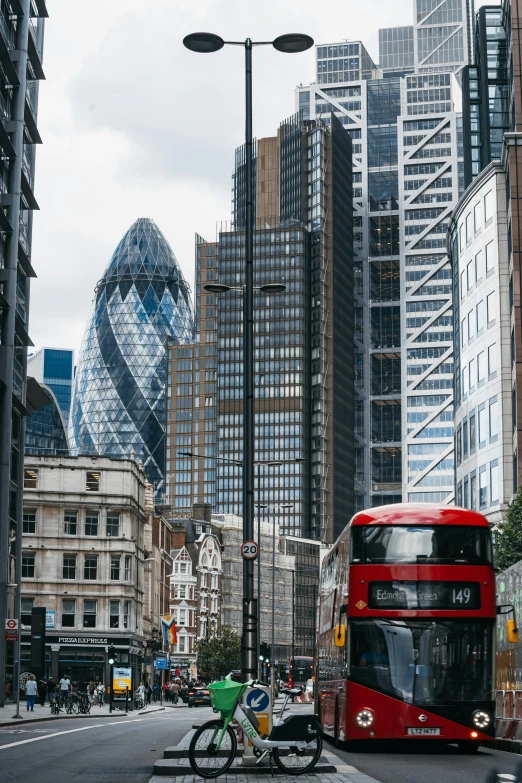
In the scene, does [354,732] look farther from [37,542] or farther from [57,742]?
[37,542]

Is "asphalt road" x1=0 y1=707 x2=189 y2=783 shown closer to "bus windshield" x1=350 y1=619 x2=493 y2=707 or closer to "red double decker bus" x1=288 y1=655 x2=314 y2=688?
"bus windshield" x1=350 y1=619 x2=493 y2=707

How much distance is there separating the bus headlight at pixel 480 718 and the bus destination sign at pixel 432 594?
1.77 metres

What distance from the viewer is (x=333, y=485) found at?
646 ft

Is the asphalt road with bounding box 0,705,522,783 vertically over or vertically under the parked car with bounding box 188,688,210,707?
over

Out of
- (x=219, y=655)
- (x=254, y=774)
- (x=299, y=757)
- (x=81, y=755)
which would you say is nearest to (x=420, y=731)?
(x=299, y=757)

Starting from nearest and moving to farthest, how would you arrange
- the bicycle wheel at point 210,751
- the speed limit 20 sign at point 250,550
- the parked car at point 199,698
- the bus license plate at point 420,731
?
the bicycle wheel at point 210,751
the speed limit 20 sign at point 250,550
the bus license plate at point 420,731
the parked car at point 199,698

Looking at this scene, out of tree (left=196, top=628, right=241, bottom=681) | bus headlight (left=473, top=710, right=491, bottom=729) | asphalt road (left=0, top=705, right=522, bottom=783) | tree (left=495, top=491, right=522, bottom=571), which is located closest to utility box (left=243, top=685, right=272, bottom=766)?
asphalt road (left=0, top=705, right=522, bottom=783)

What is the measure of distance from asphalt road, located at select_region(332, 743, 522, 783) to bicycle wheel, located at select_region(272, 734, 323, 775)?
99cm

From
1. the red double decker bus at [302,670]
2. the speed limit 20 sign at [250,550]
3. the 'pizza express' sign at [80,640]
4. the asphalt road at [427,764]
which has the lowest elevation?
the red double decker bus at [302,670]

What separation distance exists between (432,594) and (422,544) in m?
0.85

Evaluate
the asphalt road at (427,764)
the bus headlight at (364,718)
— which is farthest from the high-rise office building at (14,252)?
the bus headlight at (364,718)

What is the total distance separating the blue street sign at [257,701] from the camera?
16578mm

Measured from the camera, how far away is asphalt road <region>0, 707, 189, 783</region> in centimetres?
1698

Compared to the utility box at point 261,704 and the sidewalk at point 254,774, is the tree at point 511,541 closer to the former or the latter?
the sidewalk at point 254,774
